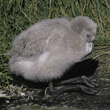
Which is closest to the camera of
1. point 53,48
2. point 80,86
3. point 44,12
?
point 53,48

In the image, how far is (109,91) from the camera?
2.82 metres

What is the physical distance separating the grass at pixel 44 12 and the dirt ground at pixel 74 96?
1.74 ft

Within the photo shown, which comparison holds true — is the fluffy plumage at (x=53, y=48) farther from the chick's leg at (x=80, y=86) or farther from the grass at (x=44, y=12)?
the grass at (x=44, y=12)

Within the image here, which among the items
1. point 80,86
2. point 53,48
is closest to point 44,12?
point 53,48

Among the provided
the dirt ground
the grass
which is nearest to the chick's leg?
the dirt ground

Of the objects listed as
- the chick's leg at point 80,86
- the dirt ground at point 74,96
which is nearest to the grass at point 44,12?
the dirt ground at point 74,96

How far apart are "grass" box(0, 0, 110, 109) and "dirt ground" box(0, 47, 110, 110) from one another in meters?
0.53

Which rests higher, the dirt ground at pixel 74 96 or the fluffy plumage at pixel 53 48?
the fluffy plumage at pixel 53 48

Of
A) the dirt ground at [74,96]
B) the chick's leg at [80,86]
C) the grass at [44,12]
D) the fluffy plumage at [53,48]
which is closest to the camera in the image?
the dirt ground at [74,96]

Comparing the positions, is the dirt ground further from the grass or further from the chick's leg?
the grass

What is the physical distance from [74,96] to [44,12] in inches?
81.2

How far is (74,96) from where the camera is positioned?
2850mm

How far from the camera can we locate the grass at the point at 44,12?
4.05m

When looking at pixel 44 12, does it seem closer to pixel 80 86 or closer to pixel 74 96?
pixel 80 86
